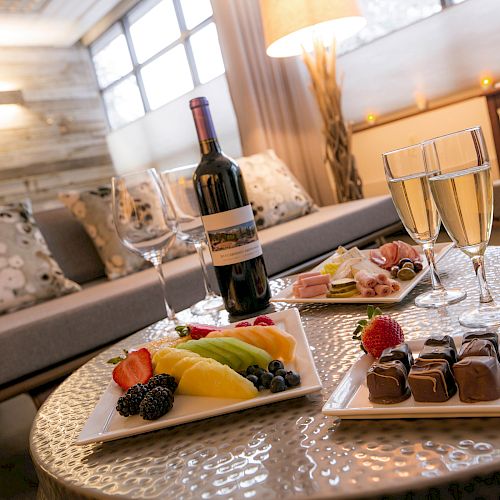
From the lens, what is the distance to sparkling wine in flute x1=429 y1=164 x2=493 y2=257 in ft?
2.24

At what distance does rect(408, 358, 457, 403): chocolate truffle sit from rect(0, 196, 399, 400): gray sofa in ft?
5.23

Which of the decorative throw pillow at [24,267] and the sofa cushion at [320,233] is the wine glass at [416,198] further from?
the decorative throw pillow at [24,267]

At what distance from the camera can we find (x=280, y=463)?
513mm

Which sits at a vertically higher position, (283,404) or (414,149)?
(414,149)

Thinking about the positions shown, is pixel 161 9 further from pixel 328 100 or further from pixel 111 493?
pixel 111 493

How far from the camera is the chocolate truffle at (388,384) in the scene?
53 centimetres

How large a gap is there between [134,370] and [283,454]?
32 centimetres

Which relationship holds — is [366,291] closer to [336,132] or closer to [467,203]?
[467,203]

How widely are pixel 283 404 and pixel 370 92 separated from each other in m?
4.01

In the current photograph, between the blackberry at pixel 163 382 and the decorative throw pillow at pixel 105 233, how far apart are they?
1.94 m

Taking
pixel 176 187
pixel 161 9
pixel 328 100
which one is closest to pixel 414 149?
pixel 176 187

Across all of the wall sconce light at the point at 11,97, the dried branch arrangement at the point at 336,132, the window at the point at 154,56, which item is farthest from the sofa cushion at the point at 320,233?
the wall sconce light at the point at 11,97

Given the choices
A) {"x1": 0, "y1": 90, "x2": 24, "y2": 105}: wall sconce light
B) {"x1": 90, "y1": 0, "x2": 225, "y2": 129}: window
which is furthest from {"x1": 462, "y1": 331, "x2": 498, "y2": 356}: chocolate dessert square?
{"x1": 0, "y1": 90, "x2": 24, "y2": 105}: wall sconce light

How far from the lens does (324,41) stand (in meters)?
3.47
